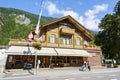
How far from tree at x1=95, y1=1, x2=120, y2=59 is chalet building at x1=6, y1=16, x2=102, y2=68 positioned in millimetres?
8590

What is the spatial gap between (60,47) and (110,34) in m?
18.3

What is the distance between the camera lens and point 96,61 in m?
39.0

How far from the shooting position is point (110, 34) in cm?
4806

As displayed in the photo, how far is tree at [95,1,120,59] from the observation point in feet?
147

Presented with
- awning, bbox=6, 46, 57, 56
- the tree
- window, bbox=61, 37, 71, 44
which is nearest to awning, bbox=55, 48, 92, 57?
awning, bbox=6, 46, 57, 56

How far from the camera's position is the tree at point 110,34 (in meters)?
44.9

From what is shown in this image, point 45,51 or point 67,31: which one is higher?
point 67,31

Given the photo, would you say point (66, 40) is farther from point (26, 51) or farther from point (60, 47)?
point (26, 51)

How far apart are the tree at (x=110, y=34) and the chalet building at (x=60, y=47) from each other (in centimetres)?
859

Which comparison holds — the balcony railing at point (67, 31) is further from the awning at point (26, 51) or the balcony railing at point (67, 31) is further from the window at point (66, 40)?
the awning at point (26, 51)

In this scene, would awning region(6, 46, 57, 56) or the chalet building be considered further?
the chalet building

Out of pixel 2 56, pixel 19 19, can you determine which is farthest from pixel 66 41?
pixel 19 19

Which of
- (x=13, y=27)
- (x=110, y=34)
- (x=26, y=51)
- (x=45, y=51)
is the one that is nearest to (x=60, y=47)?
(x=45, y=51)

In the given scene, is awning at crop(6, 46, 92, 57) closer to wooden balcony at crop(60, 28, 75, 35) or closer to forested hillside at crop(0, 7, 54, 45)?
wooden balcony at crop(60, 28, 75, 35)
